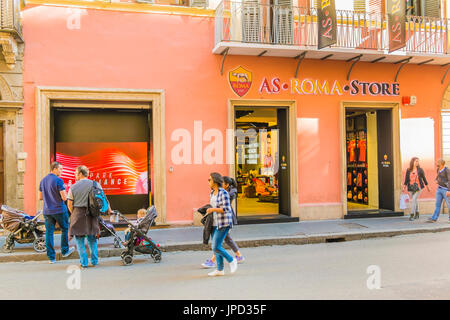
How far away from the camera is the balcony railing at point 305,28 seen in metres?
11.4

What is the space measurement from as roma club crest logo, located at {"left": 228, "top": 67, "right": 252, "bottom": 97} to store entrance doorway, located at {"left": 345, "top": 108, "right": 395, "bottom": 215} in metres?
3.33

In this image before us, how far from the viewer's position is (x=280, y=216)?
12.2 meters

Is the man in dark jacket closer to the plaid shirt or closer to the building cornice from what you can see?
the plaid shirt

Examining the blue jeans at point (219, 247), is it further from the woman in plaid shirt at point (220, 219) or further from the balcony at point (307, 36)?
the balcony at point (307, 36)

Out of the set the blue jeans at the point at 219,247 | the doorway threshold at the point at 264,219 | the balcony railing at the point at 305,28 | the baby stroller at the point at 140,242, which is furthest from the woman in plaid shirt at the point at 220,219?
the balcony railing at the point at 305,28

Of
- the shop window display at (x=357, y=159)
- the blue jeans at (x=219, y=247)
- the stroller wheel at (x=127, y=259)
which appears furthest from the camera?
the shop window display at (x=357, y=159)

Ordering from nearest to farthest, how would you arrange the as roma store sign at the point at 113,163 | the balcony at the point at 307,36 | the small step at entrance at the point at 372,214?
the as roma store sign at the point at 113,163 < the balcony at the point at 307,36 < the small step at entrance at the point at 372,214

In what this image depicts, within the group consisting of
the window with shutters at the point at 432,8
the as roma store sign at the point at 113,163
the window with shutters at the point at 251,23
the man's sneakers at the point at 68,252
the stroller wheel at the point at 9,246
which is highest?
the window with shutters at the point at 432,8

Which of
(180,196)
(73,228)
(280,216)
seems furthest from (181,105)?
(73,228)

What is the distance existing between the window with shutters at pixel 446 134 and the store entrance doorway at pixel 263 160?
202 inches

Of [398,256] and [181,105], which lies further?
[181,105]
